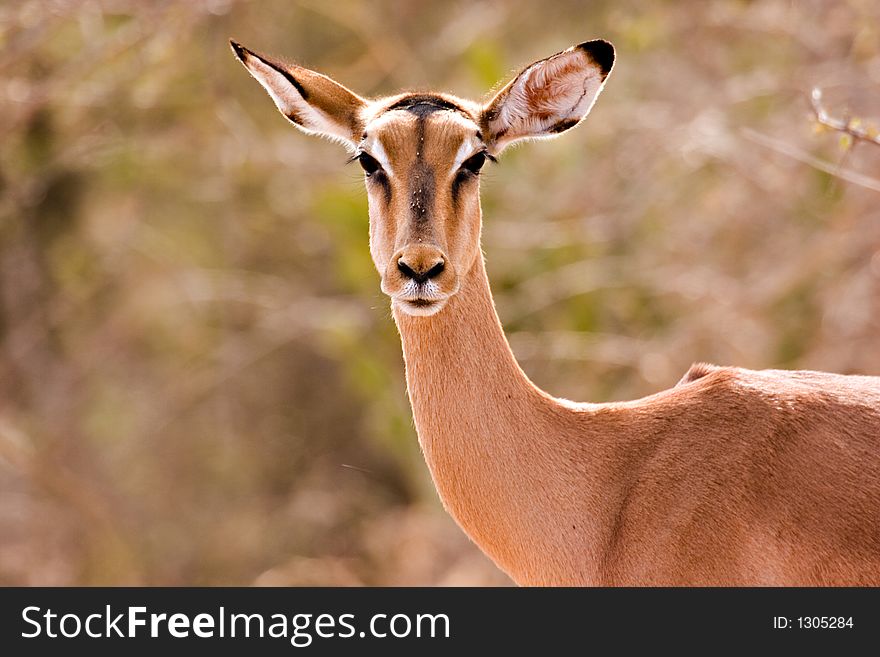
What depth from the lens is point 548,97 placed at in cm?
637

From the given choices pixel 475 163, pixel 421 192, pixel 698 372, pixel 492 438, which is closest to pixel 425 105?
pixel 475 163

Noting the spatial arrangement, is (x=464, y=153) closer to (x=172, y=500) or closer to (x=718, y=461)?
(x=718, y=461)

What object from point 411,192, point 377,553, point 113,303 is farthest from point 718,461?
point 113,303

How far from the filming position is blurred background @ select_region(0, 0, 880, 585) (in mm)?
12969

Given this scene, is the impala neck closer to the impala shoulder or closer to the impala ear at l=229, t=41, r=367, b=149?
the impala shoulder

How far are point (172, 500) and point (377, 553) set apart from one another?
397 centimetres

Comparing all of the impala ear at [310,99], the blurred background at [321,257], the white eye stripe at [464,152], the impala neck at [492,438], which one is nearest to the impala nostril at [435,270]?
the impala neck at [492,438]

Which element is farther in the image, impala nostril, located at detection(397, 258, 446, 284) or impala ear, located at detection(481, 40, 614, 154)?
impala ear, located at detection(481, 40, 614, 154)

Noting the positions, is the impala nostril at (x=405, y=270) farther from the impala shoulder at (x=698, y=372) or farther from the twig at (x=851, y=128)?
the twig at (x=851, y=128)

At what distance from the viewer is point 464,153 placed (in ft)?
19.9

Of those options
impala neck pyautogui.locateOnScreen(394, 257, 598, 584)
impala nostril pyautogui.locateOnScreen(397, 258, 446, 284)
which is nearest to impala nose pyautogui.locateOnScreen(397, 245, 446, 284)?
impala nostril pyautogui.locateOnScreen(397, 258, 446, 284)

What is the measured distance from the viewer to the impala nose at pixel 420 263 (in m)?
5.62

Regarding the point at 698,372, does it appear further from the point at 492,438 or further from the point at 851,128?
the point at 851,128

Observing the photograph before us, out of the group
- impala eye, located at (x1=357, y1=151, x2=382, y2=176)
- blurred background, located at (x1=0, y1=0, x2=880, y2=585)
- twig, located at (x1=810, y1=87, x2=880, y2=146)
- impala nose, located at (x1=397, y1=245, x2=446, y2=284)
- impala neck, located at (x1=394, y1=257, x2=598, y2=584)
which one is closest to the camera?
impala nose, located at (x1=397, y1=245, x2=446, y2=284)
